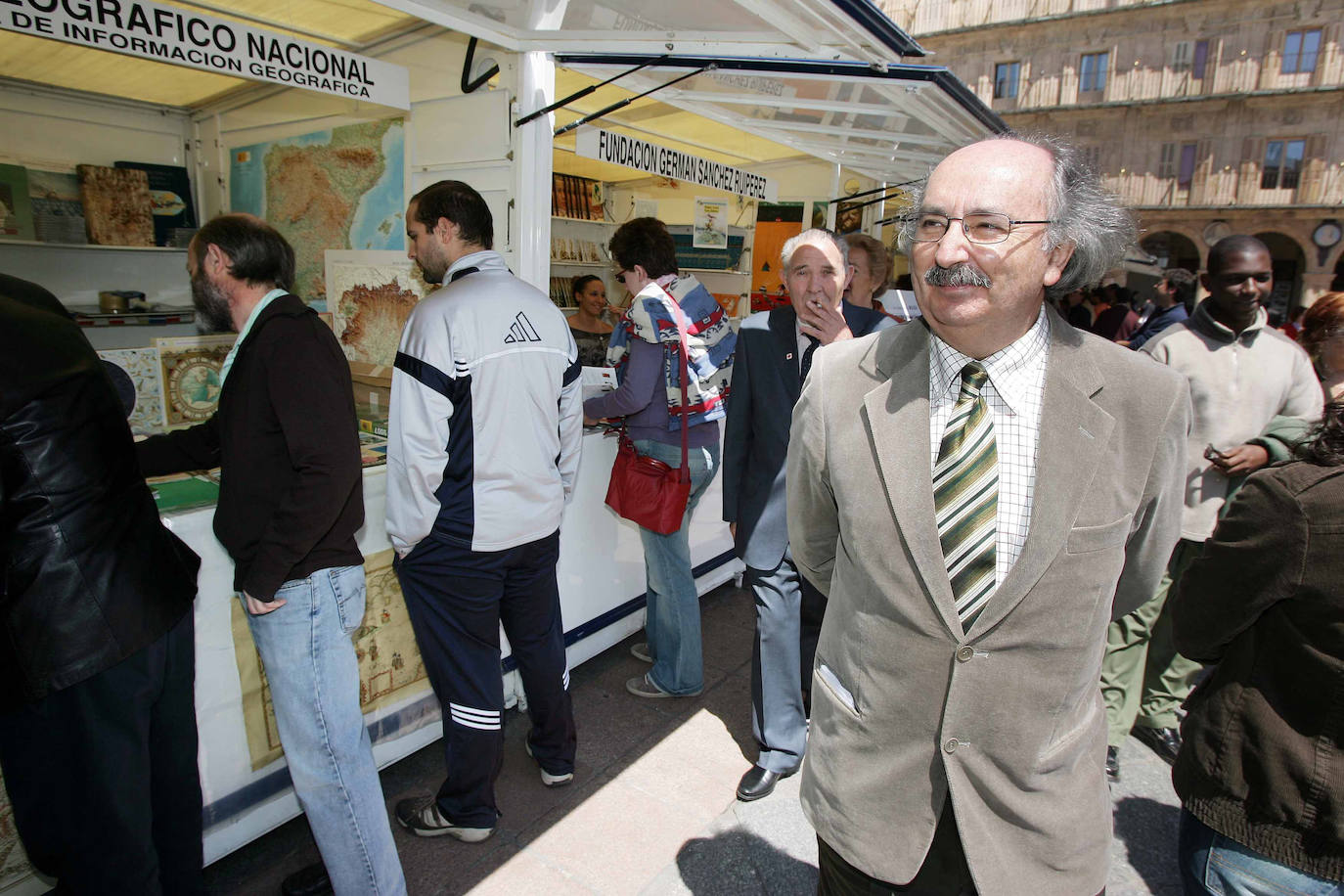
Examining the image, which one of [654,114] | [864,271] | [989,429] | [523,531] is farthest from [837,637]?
[654,114]

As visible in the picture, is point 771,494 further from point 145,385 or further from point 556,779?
point 145,385

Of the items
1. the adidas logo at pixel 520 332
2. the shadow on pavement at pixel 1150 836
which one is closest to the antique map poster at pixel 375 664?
the adidas logo at pixel 520 332

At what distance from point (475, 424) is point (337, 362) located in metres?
0.42

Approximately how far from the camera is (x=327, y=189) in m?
3.75

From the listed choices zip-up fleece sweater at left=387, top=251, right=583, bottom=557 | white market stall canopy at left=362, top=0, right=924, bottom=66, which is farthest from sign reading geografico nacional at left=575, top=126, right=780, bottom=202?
zip-up fleece sweater at left=387, top=251, right=583, bottom=557

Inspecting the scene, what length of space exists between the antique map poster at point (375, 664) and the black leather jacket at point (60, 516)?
0.71 m

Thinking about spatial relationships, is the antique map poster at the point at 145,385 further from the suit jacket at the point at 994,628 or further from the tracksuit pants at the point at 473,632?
the suit jacket at the point at 994,628

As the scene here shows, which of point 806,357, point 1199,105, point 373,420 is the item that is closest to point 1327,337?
point 806,357

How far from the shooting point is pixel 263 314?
69.0 inches

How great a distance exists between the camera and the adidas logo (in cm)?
215

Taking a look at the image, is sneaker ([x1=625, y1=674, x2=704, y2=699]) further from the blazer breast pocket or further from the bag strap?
the blazer breast pocket

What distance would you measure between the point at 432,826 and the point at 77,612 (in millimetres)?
1355

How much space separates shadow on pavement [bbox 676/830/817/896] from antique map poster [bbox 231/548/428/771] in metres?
1.13

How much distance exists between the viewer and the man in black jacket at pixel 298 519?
172 cm
